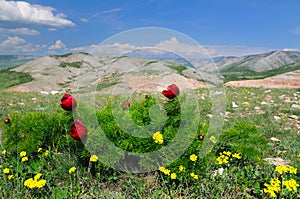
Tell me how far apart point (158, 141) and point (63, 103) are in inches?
52.6

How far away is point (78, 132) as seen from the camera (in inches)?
123

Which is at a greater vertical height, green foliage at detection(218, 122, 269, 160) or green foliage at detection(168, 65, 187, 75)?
green foliage at detection(168, 65, 187, 75)

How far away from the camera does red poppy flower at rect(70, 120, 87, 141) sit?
3132mm

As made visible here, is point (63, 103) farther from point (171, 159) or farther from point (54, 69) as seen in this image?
point (54, 69)

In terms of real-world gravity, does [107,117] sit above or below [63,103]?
below

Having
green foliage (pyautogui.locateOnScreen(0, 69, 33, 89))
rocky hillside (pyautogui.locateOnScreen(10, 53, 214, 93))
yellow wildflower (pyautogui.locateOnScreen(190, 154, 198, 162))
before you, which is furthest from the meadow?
green foliage (pyautogui.locateOnScreen(0, 69, 33, 89))

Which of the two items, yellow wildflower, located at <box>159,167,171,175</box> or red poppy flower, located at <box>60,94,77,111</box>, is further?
red poppy flower, located at <box>60,94,77,111</box>

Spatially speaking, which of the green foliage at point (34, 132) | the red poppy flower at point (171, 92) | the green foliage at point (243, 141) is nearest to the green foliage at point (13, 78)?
the green foliage at point (34, 132)

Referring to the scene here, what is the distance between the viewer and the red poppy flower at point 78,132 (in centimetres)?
313

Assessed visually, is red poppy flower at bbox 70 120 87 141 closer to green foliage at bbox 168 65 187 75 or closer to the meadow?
the meadow

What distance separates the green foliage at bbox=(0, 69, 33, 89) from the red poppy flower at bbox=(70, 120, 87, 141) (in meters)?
65.2

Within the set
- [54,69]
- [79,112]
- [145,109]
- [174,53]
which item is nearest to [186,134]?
[145,109]

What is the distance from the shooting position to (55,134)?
3.96 m

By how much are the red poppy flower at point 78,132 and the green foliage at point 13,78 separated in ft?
214
